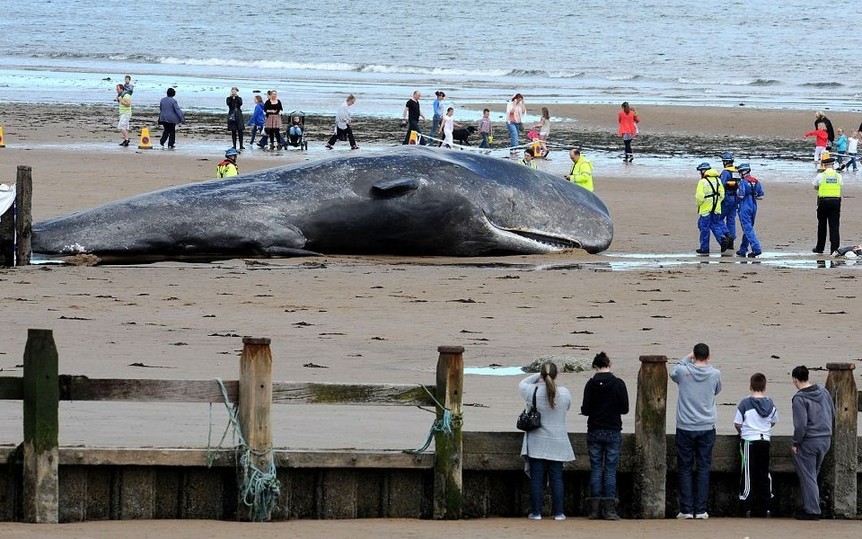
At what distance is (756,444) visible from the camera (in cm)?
979

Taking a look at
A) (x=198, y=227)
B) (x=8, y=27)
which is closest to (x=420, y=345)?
(x=198, y=227)

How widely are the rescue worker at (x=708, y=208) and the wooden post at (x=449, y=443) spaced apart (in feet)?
45.3

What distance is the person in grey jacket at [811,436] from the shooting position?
9.73m

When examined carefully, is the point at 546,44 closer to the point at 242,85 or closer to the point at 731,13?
the point at 731,13

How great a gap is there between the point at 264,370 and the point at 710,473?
339 cm

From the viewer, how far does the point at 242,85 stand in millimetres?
67750

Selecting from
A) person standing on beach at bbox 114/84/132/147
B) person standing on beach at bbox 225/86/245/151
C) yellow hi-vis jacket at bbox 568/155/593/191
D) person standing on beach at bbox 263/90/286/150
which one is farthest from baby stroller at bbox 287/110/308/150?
yellow hi-vis jacket at bbox 568/155/593/191

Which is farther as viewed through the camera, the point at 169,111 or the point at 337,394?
the point at 169,111

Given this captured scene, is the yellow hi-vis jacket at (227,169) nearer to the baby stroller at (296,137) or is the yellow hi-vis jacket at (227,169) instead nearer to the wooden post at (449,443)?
the baby stroller at (296,137)

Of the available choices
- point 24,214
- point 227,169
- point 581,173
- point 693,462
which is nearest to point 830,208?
point 581,173

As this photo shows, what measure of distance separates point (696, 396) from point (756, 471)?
2.24 ft

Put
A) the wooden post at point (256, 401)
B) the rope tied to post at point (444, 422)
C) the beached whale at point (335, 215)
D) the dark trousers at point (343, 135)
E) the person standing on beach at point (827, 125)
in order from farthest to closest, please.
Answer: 1. the person standing on beach at point (827, 125)
2. the dark trousers at point (343, 135)
3. the beached whale at point (335, 215)
4. the rope tied to post at point (444, 422)
5. the wooden post at point (256, 401)

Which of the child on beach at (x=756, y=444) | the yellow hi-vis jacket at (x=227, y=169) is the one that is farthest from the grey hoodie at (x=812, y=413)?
the yellow hi-vis jacket at (x=227, y=169)

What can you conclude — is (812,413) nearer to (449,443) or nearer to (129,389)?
(449,443)
